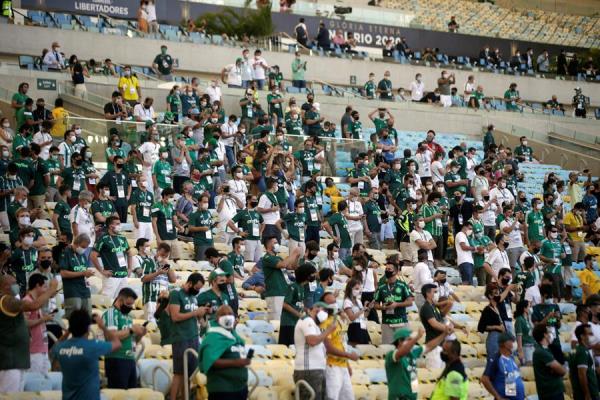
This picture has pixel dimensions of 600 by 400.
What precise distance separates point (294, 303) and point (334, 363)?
1.77m

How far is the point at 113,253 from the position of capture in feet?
48.7

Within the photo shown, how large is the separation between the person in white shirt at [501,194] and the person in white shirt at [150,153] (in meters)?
6.27

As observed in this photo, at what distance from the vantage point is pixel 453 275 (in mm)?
19625

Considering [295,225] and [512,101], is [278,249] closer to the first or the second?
[295,225]

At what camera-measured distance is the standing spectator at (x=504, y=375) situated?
12.6 m

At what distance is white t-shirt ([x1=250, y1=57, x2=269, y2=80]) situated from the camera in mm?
29859

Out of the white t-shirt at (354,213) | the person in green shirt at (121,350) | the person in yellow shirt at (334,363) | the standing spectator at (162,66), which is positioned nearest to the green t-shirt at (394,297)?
the person in yellow shirt at (334,363)

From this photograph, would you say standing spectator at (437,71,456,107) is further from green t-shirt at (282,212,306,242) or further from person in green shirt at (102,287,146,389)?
person in green shirt at (102,287,146,389)

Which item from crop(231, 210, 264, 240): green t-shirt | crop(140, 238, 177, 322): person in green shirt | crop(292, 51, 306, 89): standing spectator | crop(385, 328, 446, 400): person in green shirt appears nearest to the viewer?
crop(385, 328, 446, 400): person in green shirt

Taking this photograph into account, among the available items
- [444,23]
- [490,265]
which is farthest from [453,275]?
[444,23]

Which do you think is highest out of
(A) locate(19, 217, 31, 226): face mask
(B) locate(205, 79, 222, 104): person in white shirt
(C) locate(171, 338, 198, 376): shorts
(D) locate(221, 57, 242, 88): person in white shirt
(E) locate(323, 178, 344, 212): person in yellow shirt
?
(D) locate(221, 57, 242, 88): person in white shirt

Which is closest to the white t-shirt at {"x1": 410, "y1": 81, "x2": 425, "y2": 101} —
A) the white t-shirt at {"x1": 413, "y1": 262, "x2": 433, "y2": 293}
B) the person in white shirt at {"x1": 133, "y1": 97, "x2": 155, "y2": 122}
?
the person in white shirt at {"x1": 133, "y1": 97, "x2": 155, "y2": 122}

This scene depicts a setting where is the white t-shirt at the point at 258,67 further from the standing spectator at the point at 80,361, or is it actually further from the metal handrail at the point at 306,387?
the standing spectator at the point at 80,361

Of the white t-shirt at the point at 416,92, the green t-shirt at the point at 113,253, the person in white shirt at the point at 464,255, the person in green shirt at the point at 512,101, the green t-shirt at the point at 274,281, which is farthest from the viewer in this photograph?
the person in green shirt at the point at 512,101
